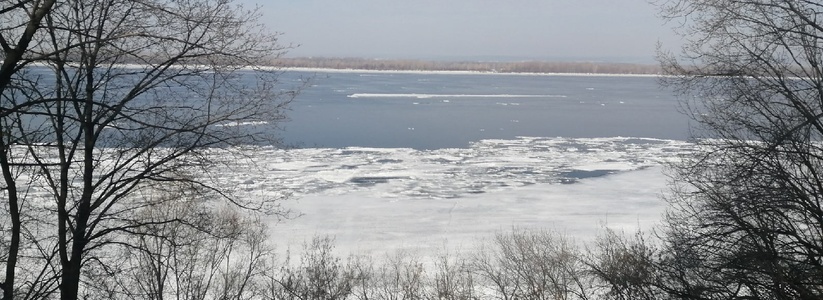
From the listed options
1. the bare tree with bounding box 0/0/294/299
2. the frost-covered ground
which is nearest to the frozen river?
the frost-covered ground

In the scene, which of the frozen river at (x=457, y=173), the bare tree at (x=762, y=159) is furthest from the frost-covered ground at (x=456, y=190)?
the bare tree at (x=762, y=159)

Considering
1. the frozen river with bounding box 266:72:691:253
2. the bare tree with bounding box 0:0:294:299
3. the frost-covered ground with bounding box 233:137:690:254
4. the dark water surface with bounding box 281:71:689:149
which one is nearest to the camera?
the bare tree with bounding box 0:0:294:299

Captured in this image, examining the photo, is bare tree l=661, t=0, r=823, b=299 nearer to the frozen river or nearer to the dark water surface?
the frozen river

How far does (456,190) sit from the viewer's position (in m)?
16.5

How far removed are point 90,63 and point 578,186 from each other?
13072 millimetres

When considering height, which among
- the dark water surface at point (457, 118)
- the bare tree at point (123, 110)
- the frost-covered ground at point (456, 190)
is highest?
the bare tree at point (123, 110)

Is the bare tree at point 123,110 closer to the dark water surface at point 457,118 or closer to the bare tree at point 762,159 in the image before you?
the bare tree at point 762,159

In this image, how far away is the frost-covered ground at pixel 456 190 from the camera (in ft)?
43.2

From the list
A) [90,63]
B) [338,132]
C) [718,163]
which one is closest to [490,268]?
[718,163]

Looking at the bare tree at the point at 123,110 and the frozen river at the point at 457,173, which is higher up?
the bare tree at the point at 123,110

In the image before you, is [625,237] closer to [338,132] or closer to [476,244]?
[476,244]

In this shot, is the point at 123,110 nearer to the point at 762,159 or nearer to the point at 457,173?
the point at 762,159

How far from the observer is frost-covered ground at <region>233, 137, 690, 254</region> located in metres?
13.2

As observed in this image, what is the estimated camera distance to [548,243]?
1213 centimetres
